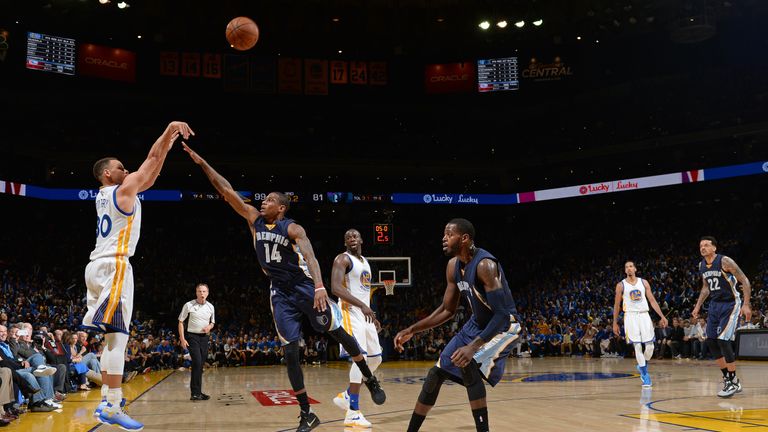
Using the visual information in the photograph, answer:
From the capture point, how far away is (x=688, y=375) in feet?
42.7

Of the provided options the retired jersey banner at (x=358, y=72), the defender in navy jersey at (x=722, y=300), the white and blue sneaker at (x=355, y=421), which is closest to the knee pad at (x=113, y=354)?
the white and blue sneaker at (x=355, y=421)

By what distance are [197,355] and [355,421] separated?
477 cm

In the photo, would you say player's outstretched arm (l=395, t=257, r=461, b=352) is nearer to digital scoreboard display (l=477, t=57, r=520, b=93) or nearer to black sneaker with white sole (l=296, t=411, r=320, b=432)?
black sneaker with white sole (l=296, t=411, r=320, b=432)

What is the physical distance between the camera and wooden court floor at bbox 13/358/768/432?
22.3 feet

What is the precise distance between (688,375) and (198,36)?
2335cm

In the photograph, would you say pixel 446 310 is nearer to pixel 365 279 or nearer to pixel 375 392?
pixel 375 392

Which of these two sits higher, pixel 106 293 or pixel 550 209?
pixel 550 209

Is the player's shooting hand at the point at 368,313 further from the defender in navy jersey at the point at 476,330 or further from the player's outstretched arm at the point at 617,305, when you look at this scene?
the player's outstretched arm at the point at 617,305

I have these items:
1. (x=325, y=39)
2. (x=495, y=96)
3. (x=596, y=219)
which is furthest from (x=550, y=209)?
(x=325, y=39)

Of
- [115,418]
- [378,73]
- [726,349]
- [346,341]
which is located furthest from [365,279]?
[378,73]

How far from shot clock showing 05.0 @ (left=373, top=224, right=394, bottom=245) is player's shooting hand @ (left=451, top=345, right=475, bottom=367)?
58.3 feet

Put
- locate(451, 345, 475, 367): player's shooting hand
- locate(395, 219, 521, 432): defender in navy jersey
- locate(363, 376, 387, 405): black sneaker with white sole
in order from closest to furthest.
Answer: locate(451, 345, 475, 367): player's shooting hand → locate(395, 219, 521, 432): defender in navy jersey → locate(363, 376, 387, 405): black sneaker with white sole

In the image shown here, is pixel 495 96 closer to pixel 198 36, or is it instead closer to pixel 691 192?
pixel 691 192

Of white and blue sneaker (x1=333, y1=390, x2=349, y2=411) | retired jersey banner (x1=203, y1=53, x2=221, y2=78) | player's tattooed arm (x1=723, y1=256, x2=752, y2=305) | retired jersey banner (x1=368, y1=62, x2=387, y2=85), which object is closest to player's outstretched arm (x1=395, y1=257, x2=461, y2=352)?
white and blue sneaker (x1=333, y1=390, x2=349, y2=411)
